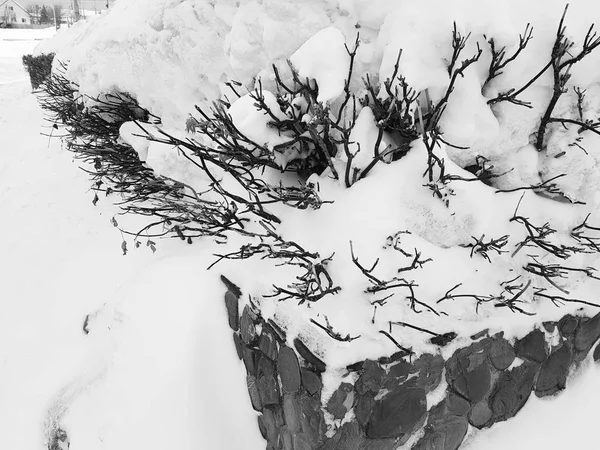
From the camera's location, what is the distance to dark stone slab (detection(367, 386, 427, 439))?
Result: 2225mm

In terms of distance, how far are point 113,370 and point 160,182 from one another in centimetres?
164

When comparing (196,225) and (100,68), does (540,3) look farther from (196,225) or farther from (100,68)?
(100,68)

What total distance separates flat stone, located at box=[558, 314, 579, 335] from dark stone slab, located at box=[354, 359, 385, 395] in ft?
3.98

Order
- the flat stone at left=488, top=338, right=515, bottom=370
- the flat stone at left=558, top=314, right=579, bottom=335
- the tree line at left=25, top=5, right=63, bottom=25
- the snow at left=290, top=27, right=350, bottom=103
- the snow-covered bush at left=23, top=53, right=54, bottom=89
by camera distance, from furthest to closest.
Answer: the tree line at left=25, top=5, right=63, bottom=25 → the snow-covered bush at left=23, top=53, right=54, bottom=89 → the flat stone at left=558, top=314, right=579, bottom=335 → the flat stone at left=488, top=338, right=515, bottom=370 → the snow at left=290, top=27, right=350, bottom=103

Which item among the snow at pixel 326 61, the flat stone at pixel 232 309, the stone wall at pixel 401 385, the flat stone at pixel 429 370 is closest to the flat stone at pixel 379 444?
the stone wall at pixel 401 385

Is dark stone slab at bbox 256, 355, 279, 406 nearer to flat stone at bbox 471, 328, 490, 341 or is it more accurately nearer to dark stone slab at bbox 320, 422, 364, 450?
dark stone slab at bbox 320, 422, 364, 450

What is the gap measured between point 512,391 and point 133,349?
2515 millimetres

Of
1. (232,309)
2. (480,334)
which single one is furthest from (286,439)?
(480,334)

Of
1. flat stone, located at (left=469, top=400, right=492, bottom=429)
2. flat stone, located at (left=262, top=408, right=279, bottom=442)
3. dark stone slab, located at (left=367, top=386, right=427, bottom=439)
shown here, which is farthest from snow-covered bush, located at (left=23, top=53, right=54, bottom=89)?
flat stone, located at (left=469, top=400, right=492, bottom=429)

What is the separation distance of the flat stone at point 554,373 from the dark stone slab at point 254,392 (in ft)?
5.88

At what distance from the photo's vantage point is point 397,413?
2.25 metres

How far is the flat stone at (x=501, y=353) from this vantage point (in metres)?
2.36

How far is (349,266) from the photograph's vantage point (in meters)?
2.19

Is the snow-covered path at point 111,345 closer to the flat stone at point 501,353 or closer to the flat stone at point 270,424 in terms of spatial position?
the flat stone at point 270,424
